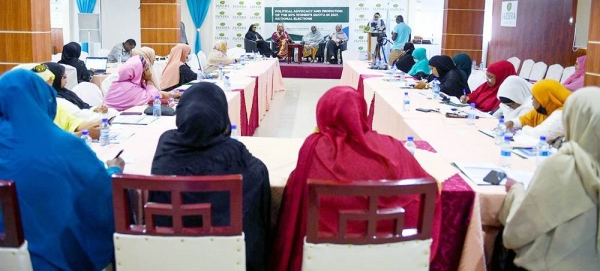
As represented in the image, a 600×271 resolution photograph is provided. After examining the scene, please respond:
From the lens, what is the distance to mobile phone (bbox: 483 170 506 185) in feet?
8.09

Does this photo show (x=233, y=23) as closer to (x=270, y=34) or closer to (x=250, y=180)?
(x=270, y=34)

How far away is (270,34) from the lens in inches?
619

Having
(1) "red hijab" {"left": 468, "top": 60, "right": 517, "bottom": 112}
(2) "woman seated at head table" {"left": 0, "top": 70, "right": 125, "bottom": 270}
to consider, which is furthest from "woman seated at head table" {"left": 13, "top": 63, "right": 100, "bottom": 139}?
(1) "red hijab" {"left": 468, "top": 60, "right": 517, "bottom": 112}

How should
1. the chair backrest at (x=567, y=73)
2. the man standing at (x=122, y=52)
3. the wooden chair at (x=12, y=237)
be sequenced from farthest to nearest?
the man standing at (x=122, y=52), the chair backrest at (x=567, y=73), the wooden chair at (x=12, y=237)

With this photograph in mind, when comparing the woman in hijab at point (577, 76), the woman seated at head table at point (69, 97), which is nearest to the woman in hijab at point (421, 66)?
the woman in hijab at point (577, 76)

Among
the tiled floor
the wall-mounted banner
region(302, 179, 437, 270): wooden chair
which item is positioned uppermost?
the wall-mounted banner

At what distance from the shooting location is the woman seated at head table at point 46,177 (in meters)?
1.88

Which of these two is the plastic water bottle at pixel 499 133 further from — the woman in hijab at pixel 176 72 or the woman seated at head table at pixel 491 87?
the woman in hijab at pixel 176 72

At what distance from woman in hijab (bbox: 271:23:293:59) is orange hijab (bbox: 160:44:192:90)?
772cm

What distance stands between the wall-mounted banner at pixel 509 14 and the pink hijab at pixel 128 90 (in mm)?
7996

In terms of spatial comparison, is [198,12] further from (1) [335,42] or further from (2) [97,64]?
(2) [97,64]

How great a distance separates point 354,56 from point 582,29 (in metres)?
6.14

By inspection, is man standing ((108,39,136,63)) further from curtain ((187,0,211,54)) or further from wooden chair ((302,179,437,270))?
wooden chair ((302,179,437,270))

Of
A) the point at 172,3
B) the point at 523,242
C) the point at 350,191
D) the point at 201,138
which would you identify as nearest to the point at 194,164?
the point at 201,138
